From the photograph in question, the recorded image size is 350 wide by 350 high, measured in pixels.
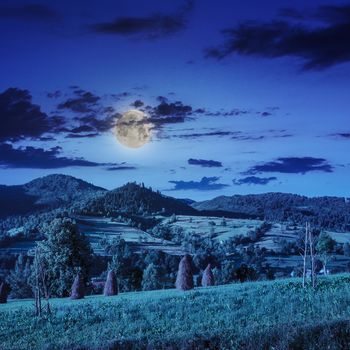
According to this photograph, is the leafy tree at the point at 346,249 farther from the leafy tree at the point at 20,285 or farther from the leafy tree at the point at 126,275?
the leafy tree at the point at 20,285

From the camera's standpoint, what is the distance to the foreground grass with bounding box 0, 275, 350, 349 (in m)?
17.2

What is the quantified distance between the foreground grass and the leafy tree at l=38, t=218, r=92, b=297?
101 feet

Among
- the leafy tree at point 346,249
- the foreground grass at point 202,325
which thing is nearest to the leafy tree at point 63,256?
the foreground grass at point 202,325

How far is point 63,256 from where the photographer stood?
73.9m

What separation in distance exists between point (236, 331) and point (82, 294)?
4249cm

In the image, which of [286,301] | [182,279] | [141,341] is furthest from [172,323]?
[182,279]

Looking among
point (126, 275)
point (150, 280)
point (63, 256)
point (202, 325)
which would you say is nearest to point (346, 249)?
point (126, 275)

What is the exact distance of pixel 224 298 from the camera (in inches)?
1388

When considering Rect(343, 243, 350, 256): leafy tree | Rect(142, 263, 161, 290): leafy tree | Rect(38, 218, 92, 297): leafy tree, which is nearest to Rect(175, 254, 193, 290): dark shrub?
Rect(38, 218, 92, 297): leafy tree

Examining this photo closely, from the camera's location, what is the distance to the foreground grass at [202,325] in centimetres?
1719

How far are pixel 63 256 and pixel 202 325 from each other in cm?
5320

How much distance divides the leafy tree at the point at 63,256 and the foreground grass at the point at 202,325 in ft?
101

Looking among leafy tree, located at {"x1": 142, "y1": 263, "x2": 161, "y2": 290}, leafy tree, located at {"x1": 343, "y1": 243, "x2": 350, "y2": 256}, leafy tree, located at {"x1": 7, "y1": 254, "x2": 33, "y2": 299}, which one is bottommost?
leafy tree, located at {"x1": 7, "y1": 254, "x2": 33, "y2": 299}

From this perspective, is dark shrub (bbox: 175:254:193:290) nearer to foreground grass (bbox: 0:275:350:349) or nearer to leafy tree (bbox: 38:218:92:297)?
foreground grass (bbox: 0:275:350:349)
